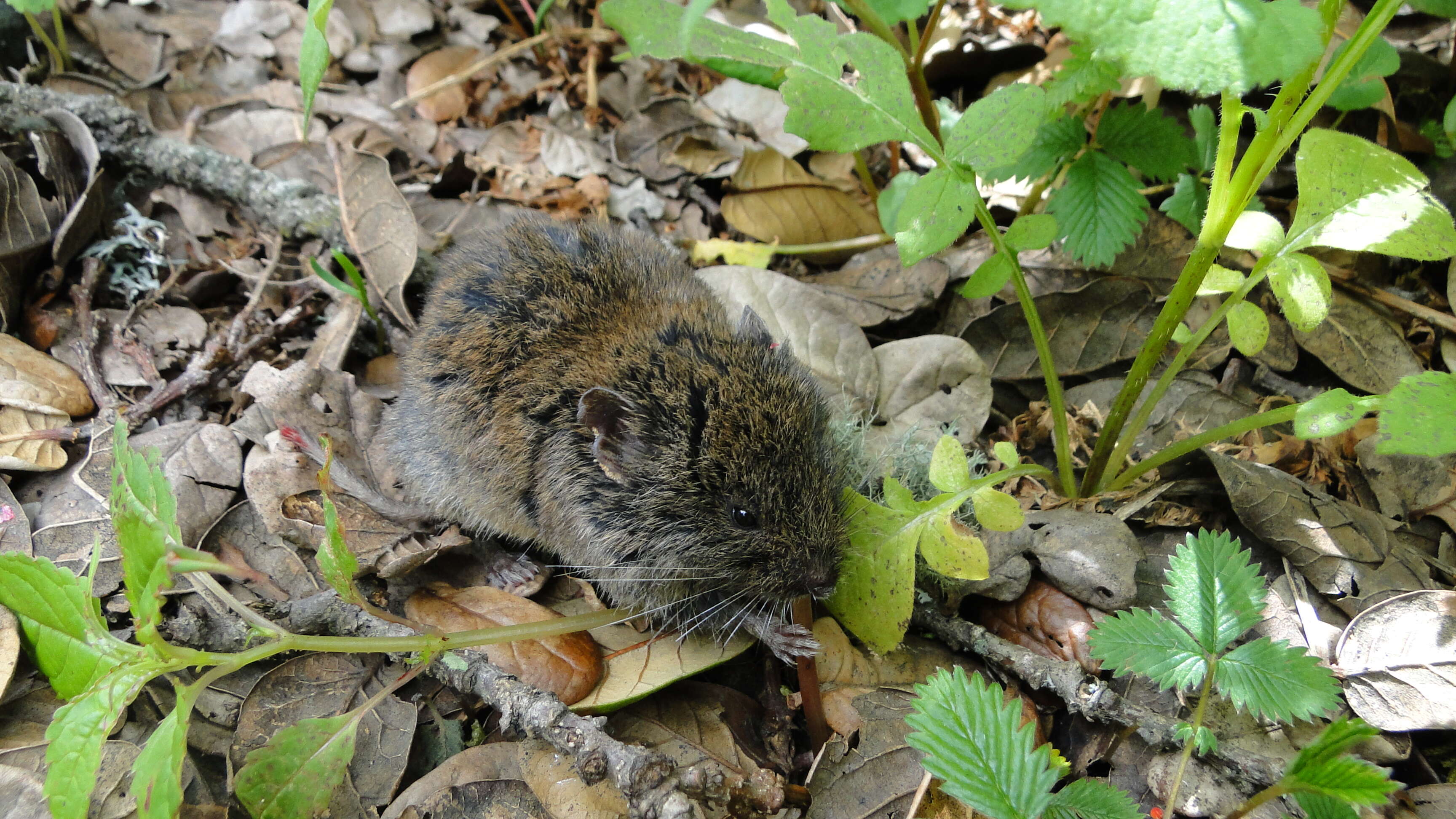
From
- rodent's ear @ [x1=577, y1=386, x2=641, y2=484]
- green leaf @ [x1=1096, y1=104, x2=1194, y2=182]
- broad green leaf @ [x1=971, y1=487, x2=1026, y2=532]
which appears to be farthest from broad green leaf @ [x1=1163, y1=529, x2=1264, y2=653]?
green leaf @ [x1=1096, y1=104, x2=1194, y2=182]

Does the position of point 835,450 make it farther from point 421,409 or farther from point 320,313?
point 320,313

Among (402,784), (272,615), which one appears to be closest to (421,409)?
(272,615)

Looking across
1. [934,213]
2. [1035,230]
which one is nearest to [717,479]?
[934,213]

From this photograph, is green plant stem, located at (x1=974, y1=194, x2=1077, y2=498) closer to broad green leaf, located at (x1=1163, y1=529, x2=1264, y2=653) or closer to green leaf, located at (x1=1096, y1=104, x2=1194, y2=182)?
broad green leaf, located at (x1=1163, y1=529, x2=1264, y2=653)

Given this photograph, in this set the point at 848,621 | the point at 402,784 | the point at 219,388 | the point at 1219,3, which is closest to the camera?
the point at 1219,3

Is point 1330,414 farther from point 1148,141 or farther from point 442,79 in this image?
point 442,79

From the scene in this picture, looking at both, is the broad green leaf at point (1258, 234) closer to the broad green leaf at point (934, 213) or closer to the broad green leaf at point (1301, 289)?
the broad green leaf at point (1301, 289)

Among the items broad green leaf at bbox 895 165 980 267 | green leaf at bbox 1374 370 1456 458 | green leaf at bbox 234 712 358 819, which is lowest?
green leaf at bbox 234 712 358 819
